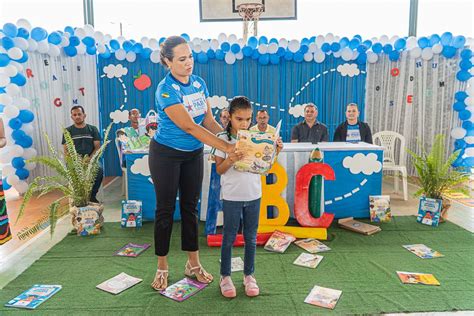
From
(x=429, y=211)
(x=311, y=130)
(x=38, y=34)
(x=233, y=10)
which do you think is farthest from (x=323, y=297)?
(x=233, y=10)

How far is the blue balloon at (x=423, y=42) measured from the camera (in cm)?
553

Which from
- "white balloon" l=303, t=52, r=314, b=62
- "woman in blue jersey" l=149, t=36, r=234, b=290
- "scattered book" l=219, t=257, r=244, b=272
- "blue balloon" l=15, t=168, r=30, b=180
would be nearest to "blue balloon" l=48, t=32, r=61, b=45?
"blue balloon" l=15, t=168, r=30, b=180

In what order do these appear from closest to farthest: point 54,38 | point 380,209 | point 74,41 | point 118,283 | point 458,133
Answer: point 118,283 < point 380,209 < point 54,38 < point 74,41 < point 458,133

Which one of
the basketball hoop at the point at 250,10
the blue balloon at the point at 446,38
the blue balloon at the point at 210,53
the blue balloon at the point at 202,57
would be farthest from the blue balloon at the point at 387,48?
the blue balloon at the point at 202,57

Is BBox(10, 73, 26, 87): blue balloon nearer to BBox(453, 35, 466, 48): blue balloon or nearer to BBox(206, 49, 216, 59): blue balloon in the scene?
BBox(206, 49, 216, 59): blue balloon

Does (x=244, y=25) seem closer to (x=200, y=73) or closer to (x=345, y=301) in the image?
(x=200, y=73)

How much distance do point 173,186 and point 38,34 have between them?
3.55 m

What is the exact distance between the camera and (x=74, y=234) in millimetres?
3357

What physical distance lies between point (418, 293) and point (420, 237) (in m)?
1.06

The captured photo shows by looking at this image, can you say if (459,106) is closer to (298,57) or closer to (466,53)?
(466,53)

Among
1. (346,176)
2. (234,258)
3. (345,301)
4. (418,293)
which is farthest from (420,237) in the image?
(234,258)

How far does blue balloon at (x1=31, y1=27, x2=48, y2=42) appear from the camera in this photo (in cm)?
456

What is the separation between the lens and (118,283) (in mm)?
2400

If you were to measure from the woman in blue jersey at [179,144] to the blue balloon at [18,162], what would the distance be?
3.14 metres
